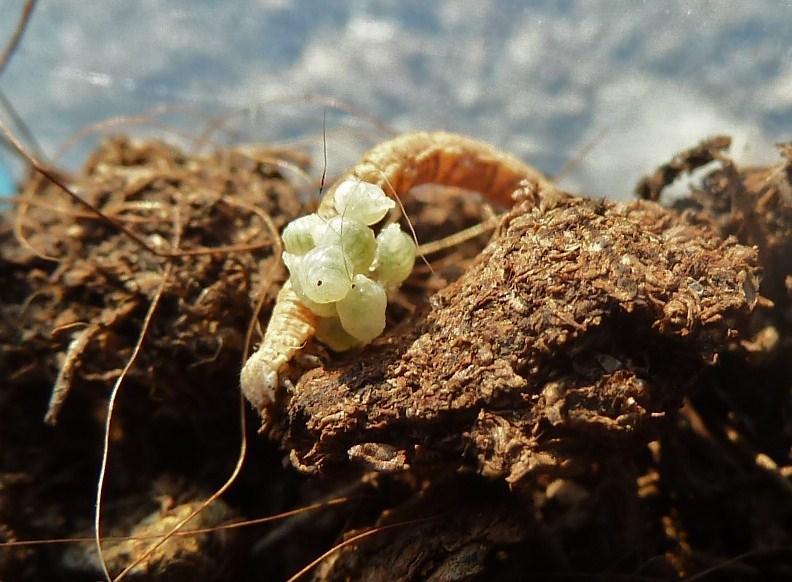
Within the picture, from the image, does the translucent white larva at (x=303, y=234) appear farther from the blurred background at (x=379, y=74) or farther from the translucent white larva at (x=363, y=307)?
the blurred background at (x=379, y=74)

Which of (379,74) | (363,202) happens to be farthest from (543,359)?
(379,74)

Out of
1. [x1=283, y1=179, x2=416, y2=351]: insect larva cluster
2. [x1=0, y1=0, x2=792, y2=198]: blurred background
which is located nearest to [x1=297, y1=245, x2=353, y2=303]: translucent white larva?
[x1=283, y1=179, x2=416, y2=351]: insect larva cluster

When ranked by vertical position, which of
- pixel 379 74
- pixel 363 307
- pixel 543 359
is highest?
pixel 379 74

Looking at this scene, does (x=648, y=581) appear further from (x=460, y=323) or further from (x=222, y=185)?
(x=222, y=185)

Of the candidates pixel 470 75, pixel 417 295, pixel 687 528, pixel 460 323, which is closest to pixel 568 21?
pixel 470 75

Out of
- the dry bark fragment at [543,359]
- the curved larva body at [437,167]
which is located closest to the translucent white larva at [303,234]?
the curved larva body at [437,167]

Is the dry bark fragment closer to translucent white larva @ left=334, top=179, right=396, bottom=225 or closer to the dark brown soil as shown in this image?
the dark brown soil

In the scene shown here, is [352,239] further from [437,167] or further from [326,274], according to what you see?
[437,167]
